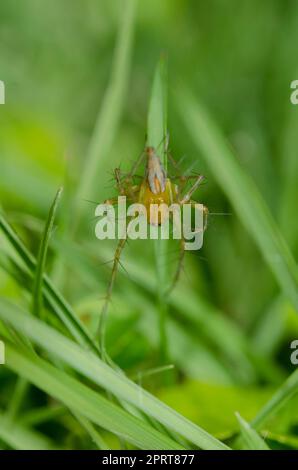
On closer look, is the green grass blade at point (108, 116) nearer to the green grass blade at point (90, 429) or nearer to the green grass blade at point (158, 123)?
the green grass blade at point (158, 123)

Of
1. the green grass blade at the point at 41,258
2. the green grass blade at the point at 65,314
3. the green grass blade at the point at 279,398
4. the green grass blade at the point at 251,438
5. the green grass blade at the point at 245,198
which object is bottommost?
the green grass blade at the point at 251,438

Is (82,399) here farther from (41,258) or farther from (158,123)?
(158,123)

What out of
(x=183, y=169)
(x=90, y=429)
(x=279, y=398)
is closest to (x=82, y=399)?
(x=90, y=429)

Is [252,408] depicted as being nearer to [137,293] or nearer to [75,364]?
[137,293]

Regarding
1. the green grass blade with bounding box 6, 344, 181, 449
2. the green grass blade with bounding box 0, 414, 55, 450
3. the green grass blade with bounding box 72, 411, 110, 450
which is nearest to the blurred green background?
the green grass blade with bounding box 0, 414, 55, 450

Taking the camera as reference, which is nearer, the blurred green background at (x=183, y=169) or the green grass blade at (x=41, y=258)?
the green grass blade at (x=41, y=258)

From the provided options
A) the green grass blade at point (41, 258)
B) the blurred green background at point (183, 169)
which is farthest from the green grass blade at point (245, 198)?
the green grass blade at point (41, 258)
